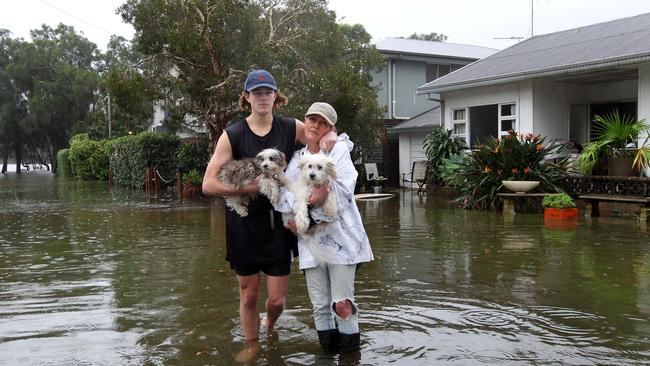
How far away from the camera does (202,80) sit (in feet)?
59.9

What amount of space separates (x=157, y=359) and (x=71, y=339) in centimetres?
90

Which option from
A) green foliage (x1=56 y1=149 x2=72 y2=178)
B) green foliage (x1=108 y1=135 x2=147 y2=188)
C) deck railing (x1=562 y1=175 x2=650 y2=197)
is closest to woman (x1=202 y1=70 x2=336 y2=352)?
deck railing (x1=562 y1=175 x2=650 y2=197)

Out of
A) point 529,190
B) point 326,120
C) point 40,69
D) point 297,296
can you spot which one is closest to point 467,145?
point 529,190

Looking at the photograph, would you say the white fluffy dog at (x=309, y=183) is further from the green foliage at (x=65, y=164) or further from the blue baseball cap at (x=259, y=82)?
the green foliage at (x=65, y=164)

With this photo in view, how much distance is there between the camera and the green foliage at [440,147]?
57.6ft

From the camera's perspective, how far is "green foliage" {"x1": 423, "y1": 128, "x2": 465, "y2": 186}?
1756cm

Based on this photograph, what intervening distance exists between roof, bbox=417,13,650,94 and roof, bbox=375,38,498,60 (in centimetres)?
858

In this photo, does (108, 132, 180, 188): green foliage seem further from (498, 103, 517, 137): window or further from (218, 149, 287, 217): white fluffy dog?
(218, 149, 287, 217): white fluffy dog

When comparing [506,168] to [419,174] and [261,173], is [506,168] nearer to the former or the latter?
[419,174]

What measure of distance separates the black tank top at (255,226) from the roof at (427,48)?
76.5 ft

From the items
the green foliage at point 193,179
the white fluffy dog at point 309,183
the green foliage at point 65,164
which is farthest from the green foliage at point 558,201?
the green foliage at point 65,164

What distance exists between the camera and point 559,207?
37.2ft

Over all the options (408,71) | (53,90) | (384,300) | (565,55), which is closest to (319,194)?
(384,300)

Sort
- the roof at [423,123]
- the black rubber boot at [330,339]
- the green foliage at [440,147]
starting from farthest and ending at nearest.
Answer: the roof at [423,123], the green foliage at [440,147], the black rubber boot at [330,339]
